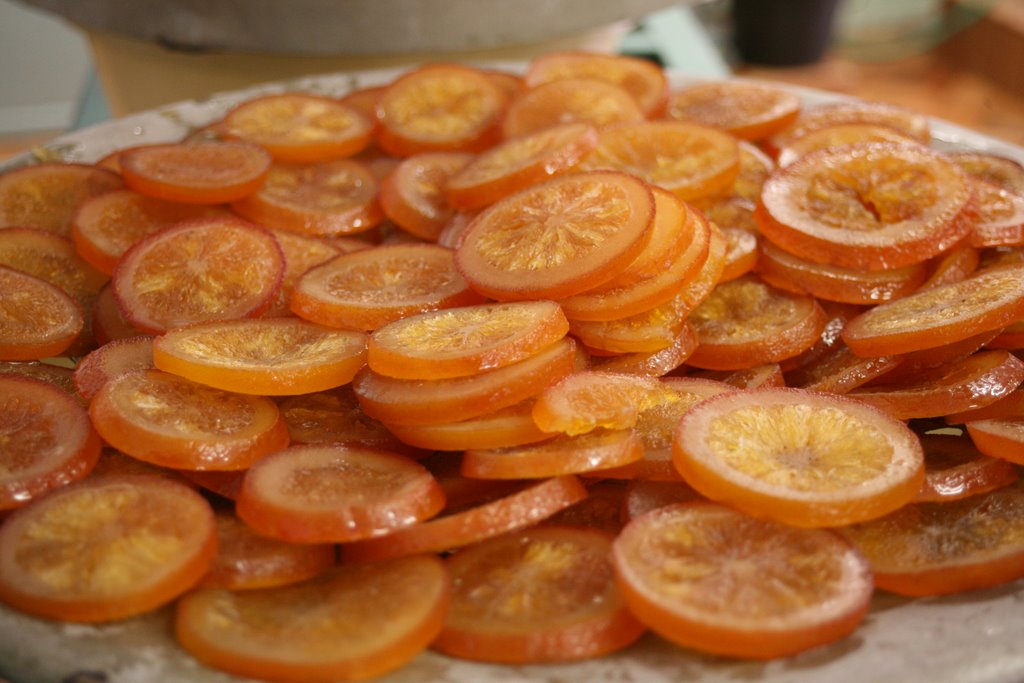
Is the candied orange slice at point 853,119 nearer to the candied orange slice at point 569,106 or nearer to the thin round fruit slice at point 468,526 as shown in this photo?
the candied orange slice at point 569,106

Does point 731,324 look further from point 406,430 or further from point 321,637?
point 321,637

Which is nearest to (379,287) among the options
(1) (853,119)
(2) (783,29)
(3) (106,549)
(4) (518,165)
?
(4) (518,165)

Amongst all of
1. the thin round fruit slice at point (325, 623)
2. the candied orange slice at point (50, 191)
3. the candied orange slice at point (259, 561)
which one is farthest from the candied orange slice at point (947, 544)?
the candied orange slice at point (50, 191)

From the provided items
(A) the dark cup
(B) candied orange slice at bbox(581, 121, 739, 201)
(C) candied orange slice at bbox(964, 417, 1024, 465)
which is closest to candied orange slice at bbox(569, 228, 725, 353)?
(B) candied orange slice at bbox(581, 121, 739, 201)

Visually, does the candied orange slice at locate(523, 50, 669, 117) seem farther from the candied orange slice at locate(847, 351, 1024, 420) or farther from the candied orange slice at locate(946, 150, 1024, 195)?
the candied orange slice at locate(847, 351, 1024, 420)

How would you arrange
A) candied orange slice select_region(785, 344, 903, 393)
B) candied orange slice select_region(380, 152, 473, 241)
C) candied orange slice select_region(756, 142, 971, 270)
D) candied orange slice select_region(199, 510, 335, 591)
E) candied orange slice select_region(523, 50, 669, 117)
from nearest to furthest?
candied orange slice select_region(199, 510, 335, 591) < candied orange slice select_region(785, 344, 903, 393) < candied orange slice select_region(756, 142, 971, 270) < candied orange slice select_region(380, 152, 473, 241) < candied orange slice select_region(523, 50, 669, 117)
